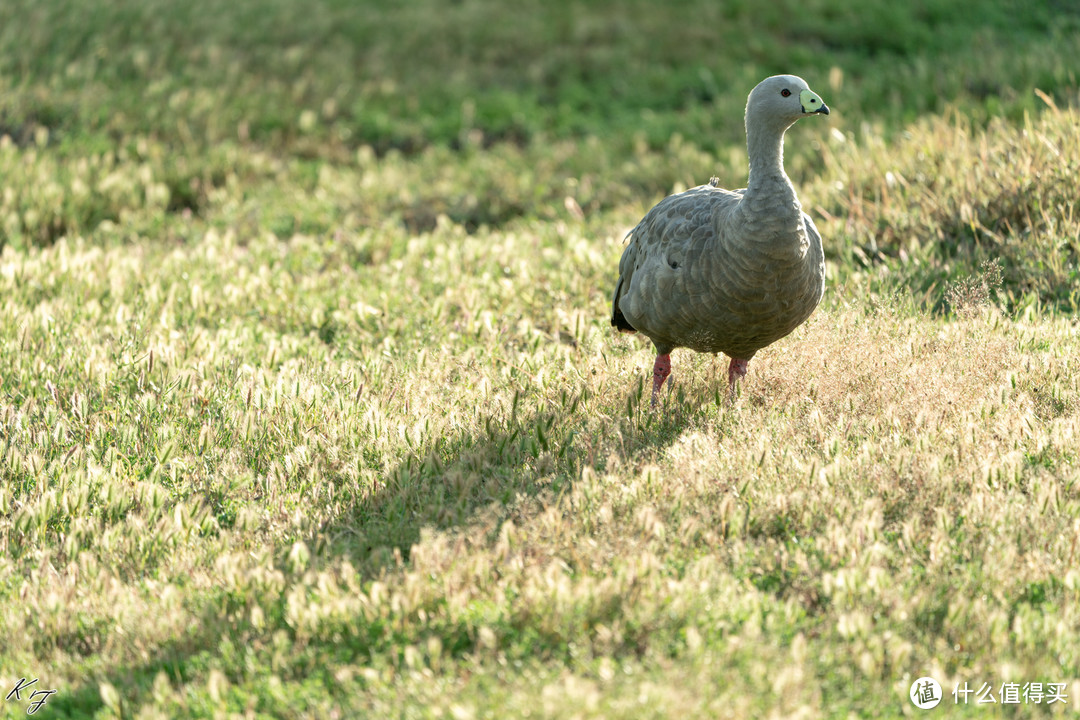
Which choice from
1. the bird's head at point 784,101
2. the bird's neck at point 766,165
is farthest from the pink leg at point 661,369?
the bird's head at point 784,101

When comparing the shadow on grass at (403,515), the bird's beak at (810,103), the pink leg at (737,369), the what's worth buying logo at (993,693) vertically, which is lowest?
the what's worth buying logo at (993,693)

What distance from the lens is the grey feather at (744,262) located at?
5.15 m

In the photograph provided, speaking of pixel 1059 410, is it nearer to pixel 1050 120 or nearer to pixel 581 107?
pixel 1050 120

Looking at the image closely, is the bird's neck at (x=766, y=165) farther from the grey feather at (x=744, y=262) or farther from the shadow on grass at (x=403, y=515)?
the shadow on grass at (x=403, y=515)

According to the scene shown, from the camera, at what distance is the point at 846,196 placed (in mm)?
9422

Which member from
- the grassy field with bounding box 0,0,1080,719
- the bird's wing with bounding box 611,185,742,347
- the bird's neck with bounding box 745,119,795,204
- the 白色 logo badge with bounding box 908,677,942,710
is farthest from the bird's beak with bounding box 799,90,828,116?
the 白色 logo badge with bounding box 908,677,942,710

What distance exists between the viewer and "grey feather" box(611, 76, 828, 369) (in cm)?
515

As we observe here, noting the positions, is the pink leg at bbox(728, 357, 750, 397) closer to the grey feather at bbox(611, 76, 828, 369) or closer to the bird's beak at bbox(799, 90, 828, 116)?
the grey feather at bbox(611, 76, 828, 369)

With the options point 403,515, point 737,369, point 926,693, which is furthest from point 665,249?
point 926,693

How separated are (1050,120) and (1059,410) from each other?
456cm

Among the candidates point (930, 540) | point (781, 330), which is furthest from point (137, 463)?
point (930, 540)

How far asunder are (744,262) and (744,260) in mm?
11

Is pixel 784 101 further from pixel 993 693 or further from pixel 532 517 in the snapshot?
pixel 993 693

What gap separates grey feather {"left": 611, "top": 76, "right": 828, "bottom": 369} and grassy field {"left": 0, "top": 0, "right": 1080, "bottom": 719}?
0.48 metres
